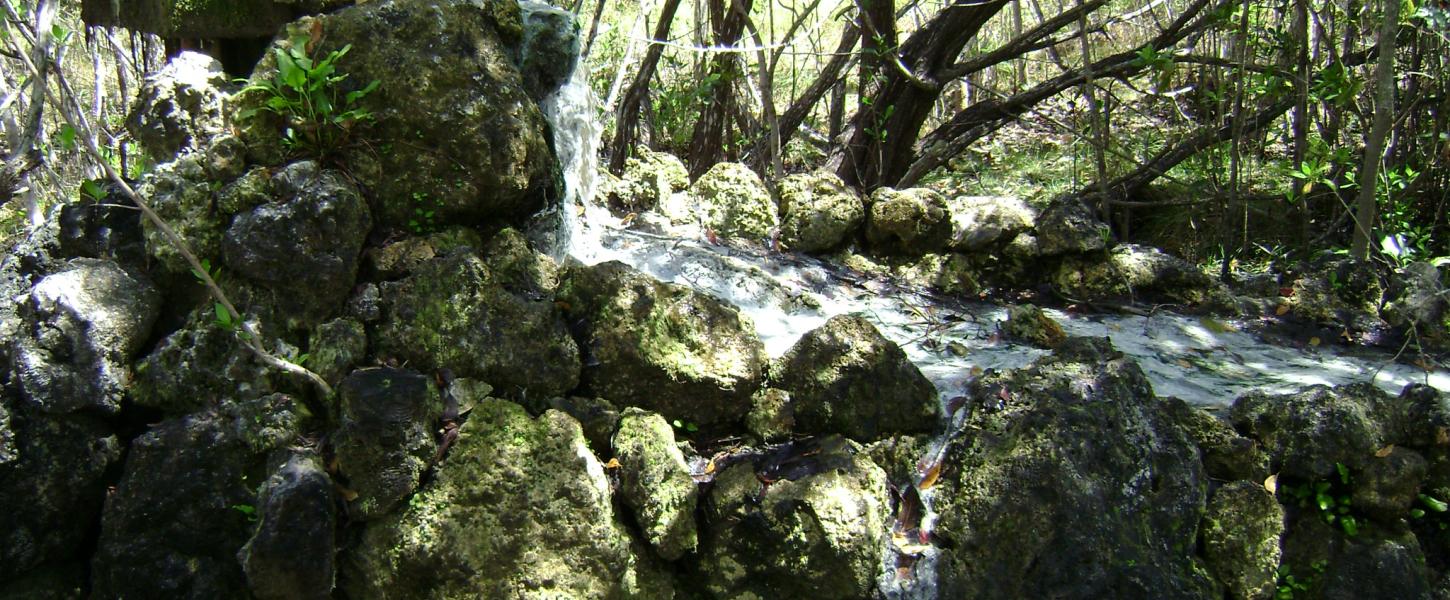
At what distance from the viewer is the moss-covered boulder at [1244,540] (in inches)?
110

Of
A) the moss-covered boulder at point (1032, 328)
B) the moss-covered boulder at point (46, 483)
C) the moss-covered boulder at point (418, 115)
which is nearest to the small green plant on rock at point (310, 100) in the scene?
the moss-covered boulder at point (418, 115)

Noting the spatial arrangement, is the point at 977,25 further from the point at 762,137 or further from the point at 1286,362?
the point at 1286,362

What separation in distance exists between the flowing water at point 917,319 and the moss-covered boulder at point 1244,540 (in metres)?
0.44

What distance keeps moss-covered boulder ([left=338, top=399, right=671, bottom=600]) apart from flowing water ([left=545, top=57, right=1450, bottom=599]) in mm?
969

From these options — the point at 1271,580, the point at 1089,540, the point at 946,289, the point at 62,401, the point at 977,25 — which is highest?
the point at 977,25

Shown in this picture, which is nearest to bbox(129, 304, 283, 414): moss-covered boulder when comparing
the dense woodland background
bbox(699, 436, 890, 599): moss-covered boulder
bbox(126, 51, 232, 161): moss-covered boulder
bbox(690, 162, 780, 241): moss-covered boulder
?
bbox(126, 51, 232, 161): moss-covered boulder

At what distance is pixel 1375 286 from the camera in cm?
402

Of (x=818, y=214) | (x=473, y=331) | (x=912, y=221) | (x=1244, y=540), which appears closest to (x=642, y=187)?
(x=818, y=214)

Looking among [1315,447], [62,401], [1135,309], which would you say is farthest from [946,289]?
[62,401]

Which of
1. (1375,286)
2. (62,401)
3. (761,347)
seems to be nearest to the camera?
(62,401)

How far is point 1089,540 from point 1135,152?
5218 millimetres

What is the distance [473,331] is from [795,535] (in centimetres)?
113

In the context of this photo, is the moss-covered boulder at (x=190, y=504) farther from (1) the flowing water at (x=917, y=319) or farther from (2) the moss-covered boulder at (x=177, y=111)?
(1) the flowing water at (x=917, y=319)

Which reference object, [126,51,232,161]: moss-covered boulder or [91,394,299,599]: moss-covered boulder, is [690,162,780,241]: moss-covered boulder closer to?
[126,51,232,161]: moss-covered boulder
